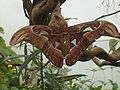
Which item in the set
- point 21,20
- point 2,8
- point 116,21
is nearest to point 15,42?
point 116,21

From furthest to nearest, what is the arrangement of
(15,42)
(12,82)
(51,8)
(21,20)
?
1. (21,20)
2. (12,82)
3. (51,8)
4. (15,42)

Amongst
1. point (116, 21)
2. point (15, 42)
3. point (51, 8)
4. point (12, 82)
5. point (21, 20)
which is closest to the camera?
point (15, 42)

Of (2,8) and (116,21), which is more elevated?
(2,8)

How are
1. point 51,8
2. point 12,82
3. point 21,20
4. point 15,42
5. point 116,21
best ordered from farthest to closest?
point 21,20, point 116,21, point 12,82, point 51,8, point 15,42

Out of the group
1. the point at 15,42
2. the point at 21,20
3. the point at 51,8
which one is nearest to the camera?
the point at 15,42

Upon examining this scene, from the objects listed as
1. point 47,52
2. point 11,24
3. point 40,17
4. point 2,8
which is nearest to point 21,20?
point 11,24

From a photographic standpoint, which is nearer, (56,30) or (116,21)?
(56,30)

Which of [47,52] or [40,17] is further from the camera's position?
[40,17]

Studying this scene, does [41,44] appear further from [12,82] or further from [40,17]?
[12,82]

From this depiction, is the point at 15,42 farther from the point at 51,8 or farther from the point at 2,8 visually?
the point at 2,8
